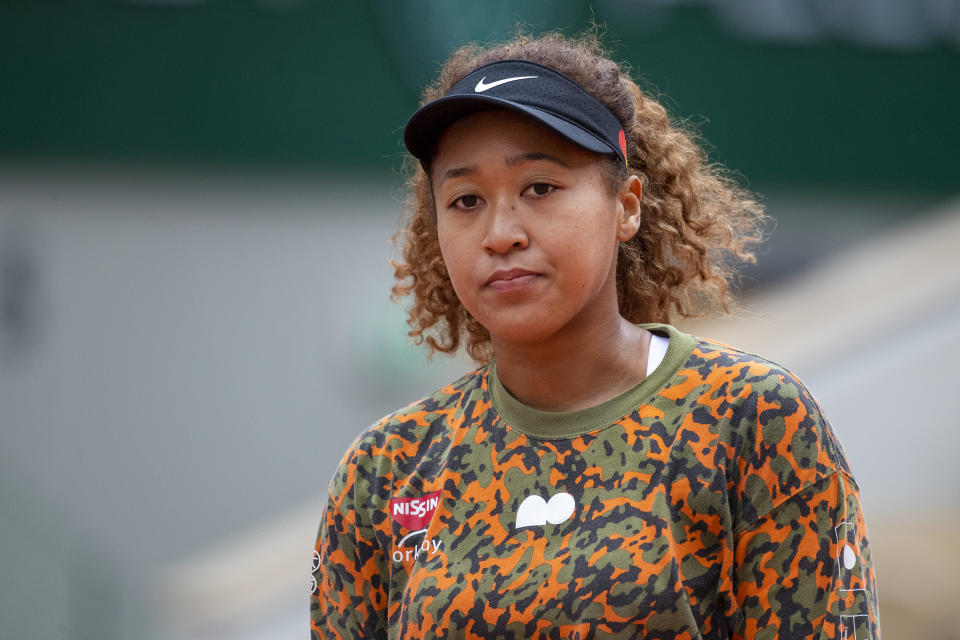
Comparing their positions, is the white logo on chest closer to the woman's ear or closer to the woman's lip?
the woman's lip

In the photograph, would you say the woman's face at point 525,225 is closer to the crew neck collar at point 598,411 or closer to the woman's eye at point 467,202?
the woman's eye at point 467,202

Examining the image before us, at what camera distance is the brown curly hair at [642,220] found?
2.49 meters

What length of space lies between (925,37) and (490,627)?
7.95 m

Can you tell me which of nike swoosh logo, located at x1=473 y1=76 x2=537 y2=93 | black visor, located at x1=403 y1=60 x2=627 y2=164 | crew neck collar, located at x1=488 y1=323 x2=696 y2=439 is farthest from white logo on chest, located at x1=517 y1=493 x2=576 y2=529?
nike swoosh logo, located at x1=473 y1=76 x2=537 y2=93

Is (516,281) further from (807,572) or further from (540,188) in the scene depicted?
(807,572)

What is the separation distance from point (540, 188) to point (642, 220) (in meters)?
0.46

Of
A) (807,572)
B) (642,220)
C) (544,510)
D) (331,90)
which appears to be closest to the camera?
(807,572)

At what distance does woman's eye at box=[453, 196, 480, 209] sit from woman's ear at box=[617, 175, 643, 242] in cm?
30

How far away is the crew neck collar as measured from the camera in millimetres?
2273

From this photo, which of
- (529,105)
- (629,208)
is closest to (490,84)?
(529,105)

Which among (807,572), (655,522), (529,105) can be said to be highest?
(529,105)

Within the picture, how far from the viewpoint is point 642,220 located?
2.66 m

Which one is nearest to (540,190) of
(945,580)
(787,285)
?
(945,580)

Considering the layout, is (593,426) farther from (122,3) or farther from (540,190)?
(122,3)
